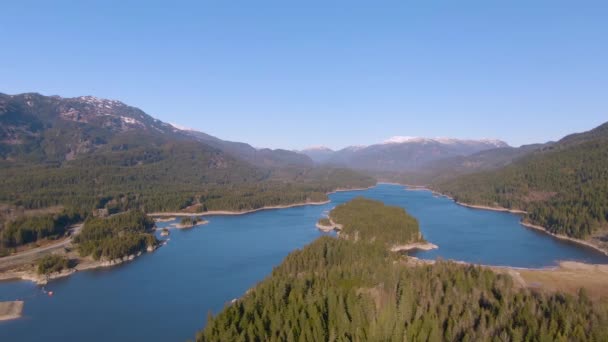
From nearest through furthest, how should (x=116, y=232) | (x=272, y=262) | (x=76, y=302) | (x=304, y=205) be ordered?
(x=76, y=302), (x=272, y=262), (x=116, y=232), (x=304, y=205)

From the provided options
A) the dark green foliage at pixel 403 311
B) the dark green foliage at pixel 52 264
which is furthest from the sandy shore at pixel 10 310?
the dark green foliage at pixel 403 311

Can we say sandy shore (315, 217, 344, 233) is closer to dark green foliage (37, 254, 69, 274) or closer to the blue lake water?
the blue lake water

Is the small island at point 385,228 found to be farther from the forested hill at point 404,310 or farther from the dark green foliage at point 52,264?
the dark green foliage at point 52,264

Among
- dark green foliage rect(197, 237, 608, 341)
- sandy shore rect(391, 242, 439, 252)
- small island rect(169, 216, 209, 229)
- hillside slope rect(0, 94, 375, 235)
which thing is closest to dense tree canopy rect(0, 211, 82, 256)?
hillside slope rect(0, 94, 375, 235)

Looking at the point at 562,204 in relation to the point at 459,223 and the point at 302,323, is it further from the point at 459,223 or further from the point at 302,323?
the point at 302,323

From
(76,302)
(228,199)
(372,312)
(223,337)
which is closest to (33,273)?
(76,302)

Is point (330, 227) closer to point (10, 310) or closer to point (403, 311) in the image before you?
point (403, 311)
